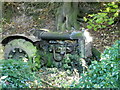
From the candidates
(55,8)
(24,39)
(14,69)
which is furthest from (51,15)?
(14,69)

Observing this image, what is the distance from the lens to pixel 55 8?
11547mm

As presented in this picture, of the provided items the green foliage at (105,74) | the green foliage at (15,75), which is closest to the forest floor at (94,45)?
the green foliage at (15,75)

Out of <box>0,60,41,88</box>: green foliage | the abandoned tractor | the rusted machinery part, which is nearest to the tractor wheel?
the abandoned tractor

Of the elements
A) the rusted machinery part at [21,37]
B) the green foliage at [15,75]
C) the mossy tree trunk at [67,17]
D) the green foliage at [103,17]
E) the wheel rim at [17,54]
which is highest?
the mossy tree trunk at [67,17]

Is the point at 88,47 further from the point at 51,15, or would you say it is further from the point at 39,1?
the point at 39,1

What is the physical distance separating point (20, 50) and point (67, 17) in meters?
3.42

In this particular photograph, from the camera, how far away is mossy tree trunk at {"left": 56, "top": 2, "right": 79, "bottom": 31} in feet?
32.3

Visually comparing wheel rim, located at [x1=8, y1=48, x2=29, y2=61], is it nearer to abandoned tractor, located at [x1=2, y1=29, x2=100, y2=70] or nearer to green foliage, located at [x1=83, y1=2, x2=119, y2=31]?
abandoned tractor, located at [x1=2, y1=29, x2=100, y2=70]

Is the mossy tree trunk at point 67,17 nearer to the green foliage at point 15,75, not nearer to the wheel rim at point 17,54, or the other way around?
the wheel rim at point 17,54

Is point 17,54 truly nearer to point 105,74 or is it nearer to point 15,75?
point 15,75

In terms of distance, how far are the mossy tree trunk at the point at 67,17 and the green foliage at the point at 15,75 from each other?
500 centimetres

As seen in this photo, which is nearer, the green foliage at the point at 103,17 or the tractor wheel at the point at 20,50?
the green foliage at the point at 103,17

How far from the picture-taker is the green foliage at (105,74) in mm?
3912

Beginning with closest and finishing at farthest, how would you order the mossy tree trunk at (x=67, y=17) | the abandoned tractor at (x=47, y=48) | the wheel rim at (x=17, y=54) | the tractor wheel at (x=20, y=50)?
the abandoned tractor at (x=47, y=48), the tractor wheel at (x=20, y=50), the wheel rim at (x=17, y=54), the mossy tree trunk at (x=67, y=17)
